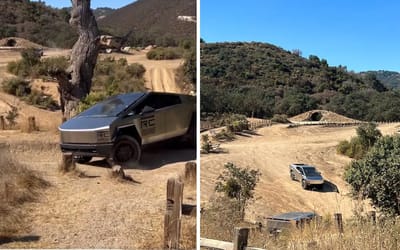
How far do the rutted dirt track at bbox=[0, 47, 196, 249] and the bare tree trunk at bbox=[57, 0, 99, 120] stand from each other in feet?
0.98

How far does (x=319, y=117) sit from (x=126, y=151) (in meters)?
30.6

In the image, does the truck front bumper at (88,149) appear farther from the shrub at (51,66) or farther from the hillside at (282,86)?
the hillside at (282,86)

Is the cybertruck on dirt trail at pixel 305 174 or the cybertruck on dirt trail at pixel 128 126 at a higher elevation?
the cybertruck on dirt trail at pixel 128 126

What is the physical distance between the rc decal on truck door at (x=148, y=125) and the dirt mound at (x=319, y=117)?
2903 cm

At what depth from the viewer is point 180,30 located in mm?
6766

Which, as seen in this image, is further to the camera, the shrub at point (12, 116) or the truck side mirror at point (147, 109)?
the shrub at point (12, 116)

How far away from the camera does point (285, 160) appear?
30.6 metres

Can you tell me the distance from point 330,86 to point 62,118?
32835 millimetres

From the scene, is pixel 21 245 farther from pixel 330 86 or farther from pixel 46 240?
pixel 330 86

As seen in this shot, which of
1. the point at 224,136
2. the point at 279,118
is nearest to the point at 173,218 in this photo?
the point at 224,136

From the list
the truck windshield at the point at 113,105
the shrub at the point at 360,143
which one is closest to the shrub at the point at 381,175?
the truck windshield at the point at 113,105

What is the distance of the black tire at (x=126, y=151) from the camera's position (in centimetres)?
669

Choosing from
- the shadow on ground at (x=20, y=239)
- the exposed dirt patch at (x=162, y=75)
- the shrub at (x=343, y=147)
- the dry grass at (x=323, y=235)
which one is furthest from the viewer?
the shrub at (x=343, y=147)

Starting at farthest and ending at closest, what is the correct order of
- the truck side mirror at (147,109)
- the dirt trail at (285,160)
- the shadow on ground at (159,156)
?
the dirt trail at (285,160)
the truck side mirror at (147,109)
the shadow on ground at (159,156)
